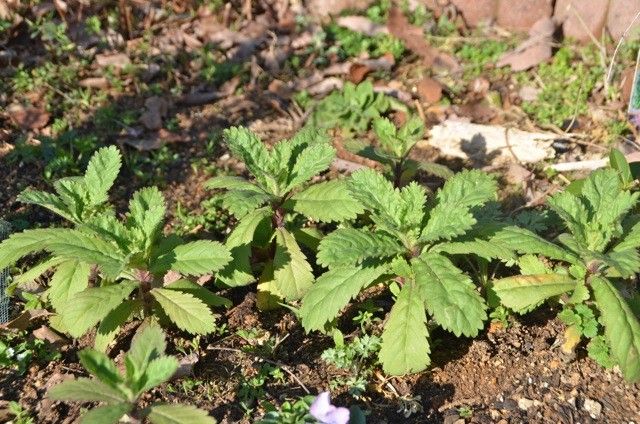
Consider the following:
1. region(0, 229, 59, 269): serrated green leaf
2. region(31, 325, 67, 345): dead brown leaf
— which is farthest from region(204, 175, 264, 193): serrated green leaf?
region(31, 325, 67, 345): dead brown leaf

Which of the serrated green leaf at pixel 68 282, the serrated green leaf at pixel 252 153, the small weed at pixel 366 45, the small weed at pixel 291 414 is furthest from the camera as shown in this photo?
the small weed at pixel 366 45

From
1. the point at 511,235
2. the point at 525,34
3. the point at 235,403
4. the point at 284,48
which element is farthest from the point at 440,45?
the point at 235,403

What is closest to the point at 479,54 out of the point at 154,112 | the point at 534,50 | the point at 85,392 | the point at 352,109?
the point at 534,50

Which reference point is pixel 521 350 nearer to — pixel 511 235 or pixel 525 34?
pixel 511 235

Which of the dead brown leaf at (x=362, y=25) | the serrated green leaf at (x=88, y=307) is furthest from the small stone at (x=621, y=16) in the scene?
the serrated green leaf at (x=88, y=307)

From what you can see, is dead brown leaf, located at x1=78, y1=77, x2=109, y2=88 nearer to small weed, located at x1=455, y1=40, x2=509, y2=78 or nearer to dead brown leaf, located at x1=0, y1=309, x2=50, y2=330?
dead brown leaf, located at x1=0, y1=309, x2=50, y2=330

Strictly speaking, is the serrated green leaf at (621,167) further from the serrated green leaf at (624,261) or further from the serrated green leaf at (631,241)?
the serrated green leaf at (624,261)
